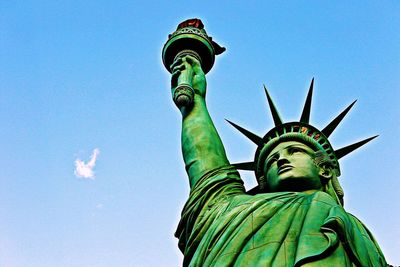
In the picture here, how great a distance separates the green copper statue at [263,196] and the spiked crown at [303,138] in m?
0.01

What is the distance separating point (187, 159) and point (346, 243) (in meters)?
3.07

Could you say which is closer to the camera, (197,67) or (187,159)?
(187,159)

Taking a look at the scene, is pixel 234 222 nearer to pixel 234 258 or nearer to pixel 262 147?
pixel 234 258

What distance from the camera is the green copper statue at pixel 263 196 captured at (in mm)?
7145

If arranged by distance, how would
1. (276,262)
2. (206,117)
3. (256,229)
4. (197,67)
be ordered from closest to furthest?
(276,262) < (256,229) < (206,117) < (197,67)

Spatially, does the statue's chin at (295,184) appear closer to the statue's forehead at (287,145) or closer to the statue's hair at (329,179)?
the statue's hair at (329,179)

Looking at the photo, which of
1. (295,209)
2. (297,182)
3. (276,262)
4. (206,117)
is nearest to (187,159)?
(206,117)

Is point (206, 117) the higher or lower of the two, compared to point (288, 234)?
higher

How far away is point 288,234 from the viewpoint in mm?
7383

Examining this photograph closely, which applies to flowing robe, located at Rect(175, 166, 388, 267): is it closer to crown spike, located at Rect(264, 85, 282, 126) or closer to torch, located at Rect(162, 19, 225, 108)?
crown spike, located at Rect(264, 85, 282, 126)

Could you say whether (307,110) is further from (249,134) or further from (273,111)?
(249,134)

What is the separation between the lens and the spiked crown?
30.5 feet

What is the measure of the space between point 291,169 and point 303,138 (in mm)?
641

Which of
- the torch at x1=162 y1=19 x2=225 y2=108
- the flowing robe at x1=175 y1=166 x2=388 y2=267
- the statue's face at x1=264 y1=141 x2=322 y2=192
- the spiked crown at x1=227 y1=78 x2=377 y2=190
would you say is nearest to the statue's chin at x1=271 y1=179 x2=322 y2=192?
the statue's face at x1=264 y1=141 x2=322 y2=192
